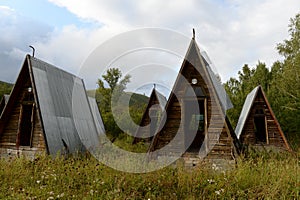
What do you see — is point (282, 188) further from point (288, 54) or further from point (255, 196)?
point (288, 54)

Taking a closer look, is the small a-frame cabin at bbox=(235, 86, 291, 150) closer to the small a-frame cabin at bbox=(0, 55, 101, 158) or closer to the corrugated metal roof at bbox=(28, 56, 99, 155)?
the corrugated metal roof at bbox=(28, 56, 99, 155)

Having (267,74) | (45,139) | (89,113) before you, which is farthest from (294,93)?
(45,139)

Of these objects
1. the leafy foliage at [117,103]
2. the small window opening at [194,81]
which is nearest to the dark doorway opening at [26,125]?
the leafy foliage at [117,103]

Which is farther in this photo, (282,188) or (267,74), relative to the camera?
(267,74)

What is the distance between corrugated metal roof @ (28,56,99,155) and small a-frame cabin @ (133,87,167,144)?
380 cm

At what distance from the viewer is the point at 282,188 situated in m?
4.73

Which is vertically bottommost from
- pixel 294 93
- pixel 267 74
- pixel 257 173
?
pixel 257 173

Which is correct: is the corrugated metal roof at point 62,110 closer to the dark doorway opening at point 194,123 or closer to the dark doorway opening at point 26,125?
the dark doorway opening at point 26,125

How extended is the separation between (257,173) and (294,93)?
15.5 m

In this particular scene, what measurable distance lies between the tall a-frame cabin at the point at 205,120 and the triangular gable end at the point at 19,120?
491 cm

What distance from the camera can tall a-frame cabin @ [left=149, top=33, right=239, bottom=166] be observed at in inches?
300

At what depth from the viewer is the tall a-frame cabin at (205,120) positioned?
300 inches

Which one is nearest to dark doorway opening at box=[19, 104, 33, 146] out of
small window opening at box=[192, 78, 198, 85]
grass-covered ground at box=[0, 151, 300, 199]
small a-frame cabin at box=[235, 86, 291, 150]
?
grass-covered ground at box=[0, 151, 300, 199]

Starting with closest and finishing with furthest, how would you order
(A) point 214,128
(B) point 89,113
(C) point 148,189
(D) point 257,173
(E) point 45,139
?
(C) point 148,189
(D) point 257,173
(A) point 214,128
(E) point 45,139
(B) point 89,113
